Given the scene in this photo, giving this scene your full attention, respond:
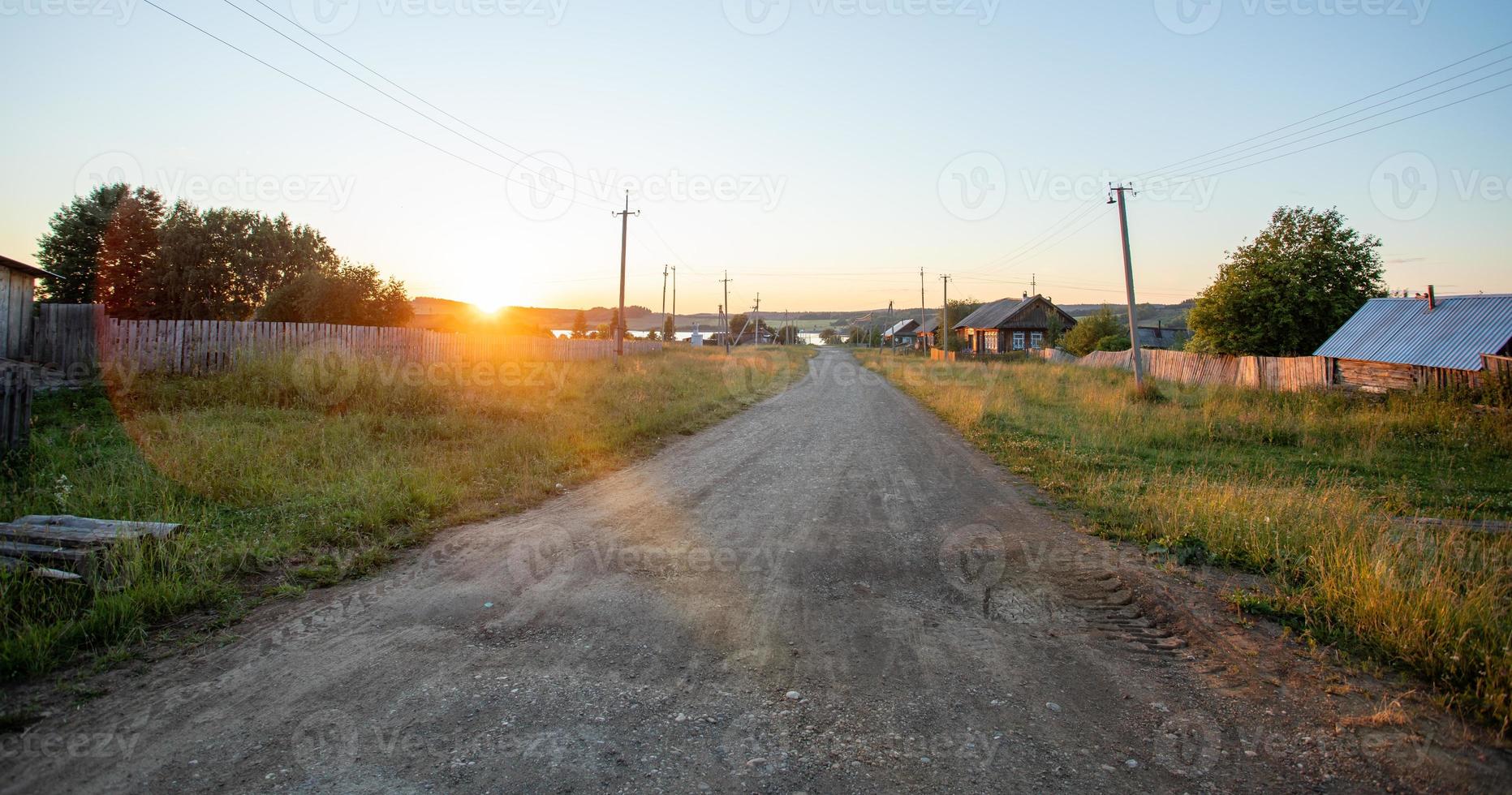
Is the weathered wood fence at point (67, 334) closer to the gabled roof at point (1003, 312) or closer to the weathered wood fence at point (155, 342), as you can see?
the weathered wood fence at point (155, 342)

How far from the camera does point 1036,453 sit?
10.8 metres

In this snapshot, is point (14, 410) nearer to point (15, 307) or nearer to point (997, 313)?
point (15, 307)

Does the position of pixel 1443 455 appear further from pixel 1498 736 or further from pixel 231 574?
pixel 231 574

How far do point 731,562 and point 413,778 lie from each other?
9.91 ft

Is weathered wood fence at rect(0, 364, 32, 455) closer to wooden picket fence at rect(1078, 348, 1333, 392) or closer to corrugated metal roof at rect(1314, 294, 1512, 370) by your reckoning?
corrugated metal roof at rect(1314, 294, 1512, 370)

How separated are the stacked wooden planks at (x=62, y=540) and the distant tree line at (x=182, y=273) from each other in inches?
1149

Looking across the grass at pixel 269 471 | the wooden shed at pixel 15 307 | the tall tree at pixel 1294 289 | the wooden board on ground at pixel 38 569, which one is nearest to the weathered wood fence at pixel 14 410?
the grass at pixel 269 471

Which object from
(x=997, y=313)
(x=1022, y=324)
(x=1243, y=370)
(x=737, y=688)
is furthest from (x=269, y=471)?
(x=997, y=313)

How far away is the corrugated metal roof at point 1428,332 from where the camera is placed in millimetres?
14906

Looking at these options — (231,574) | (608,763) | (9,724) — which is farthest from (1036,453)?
(9,724)

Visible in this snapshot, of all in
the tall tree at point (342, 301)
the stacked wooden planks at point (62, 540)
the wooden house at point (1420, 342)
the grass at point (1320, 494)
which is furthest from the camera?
the tall tree at point (342, 301)

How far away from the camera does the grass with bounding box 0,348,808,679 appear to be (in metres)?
4.28

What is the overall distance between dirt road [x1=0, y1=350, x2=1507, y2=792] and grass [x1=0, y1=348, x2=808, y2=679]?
59 cm

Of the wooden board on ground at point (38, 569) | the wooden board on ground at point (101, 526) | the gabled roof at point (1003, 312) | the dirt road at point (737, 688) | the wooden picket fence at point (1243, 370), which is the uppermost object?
the gabled roof at point (1003, 312)
